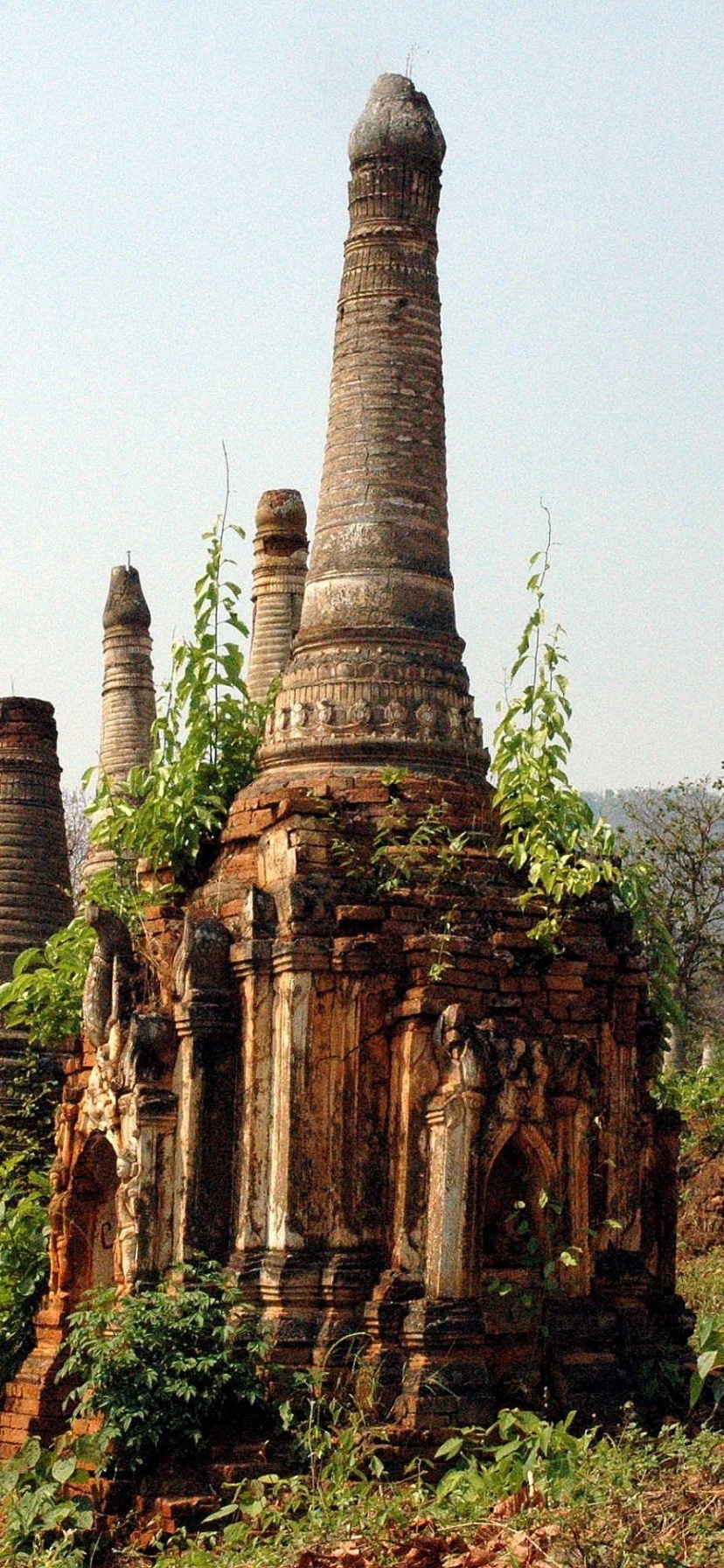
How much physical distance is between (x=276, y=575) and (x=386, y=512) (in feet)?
18.4

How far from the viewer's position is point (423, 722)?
500 inches

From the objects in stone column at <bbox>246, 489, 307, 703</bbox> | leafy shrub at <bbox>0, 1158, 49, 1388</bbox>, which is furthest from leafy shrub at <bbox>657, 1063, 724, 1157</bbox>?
leafy shrub at <bbox>0, 1158, 49, 1388</bbox>

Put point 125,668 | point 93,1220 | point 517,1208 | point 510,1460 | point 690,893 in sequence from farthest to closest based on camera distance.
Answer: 1. point 690,893
2. point 125,668
3. point 93,1220
4. point 517,1208
5. point 510,1460

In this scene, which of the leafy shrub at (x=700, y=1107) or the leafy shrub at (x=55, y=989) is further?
the leafy shrub at (x=700, y=1107)

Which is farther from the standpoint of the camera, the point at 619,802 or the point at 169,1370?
the point at 619,802

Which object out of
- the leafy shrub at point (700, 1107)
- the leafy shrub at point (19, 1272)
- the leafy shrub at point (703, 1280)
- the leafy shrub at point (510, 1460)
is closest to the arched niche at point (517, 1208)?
the leafy shrub at point (510, 1460)

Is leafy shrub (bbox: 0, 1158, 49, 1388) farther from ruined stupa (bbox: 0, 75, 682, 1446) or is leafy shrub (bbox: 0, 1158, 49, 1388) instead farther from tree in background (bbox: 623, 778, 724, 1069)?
tree in background (bbox: 623, 778, 724, 1069)

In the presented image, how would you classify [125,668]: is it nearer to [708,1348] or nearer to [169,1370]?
[169,1370]

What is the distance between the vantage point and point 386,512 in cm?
1301

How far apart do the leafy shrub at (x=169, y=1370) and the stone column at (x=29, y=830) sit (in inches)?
250

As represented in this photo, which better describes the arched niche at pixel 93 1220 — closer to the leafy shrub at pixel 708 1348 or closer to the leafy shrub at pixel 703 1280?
the leafy shrub at pixel 703 1280

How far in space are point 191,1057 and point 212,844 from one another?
5.67 ft

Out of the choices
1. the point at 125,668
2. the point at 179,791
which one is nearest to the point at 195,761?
the point at 179,791

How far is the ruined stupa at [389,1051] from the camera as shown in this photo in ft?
36.4
